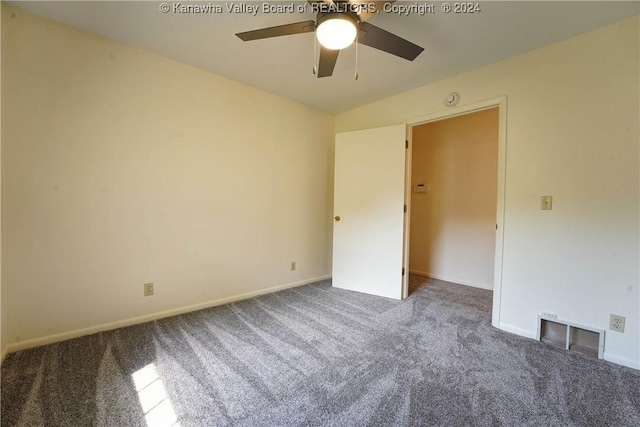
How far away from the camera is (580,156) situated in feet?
6.48

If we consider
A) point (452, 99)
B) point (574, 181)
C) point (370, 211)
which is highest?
point (452, 99)

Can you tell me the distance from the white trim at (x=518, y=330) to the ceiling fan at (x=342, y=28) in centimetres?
231

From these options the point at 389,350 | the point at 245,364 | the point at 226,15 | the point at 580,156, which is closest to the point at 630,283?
the point at 580,156

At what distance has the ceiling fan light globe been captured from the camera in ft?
4.50

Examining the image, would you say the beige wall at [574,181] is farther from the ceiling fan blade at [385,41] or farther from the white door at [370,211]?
the ceiling fan blade at [385,41]

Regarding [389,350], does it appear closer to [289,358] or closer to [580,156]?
[289,358]

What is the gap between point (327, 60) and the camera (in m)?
1.77

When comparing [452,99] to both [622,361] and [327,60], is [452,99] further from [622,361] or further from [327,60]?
[622,361]

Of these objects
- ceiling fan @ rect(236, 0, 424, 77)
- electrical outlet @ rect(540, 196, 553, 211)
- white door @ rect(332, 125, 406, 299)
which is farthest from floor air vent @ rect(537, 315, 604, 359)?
ceiling fan @ rect(236, 0, 424, 77)

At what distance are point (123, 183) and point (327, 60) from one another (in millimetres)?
1885

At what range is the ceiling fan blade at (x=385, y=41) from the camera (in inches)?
58.7

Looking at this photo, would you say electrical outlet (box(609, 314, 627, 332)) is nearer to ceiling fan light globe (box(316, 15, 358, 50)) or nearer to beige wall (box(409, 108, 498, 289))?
beige wall (box(409, 108, 498, 289))

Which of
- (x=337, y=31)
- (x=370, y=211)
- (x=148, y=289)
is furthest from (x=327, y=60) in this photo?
(x=148, y=289)

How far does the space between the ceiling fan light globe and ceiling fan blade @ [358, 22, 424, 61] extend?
104 mm
